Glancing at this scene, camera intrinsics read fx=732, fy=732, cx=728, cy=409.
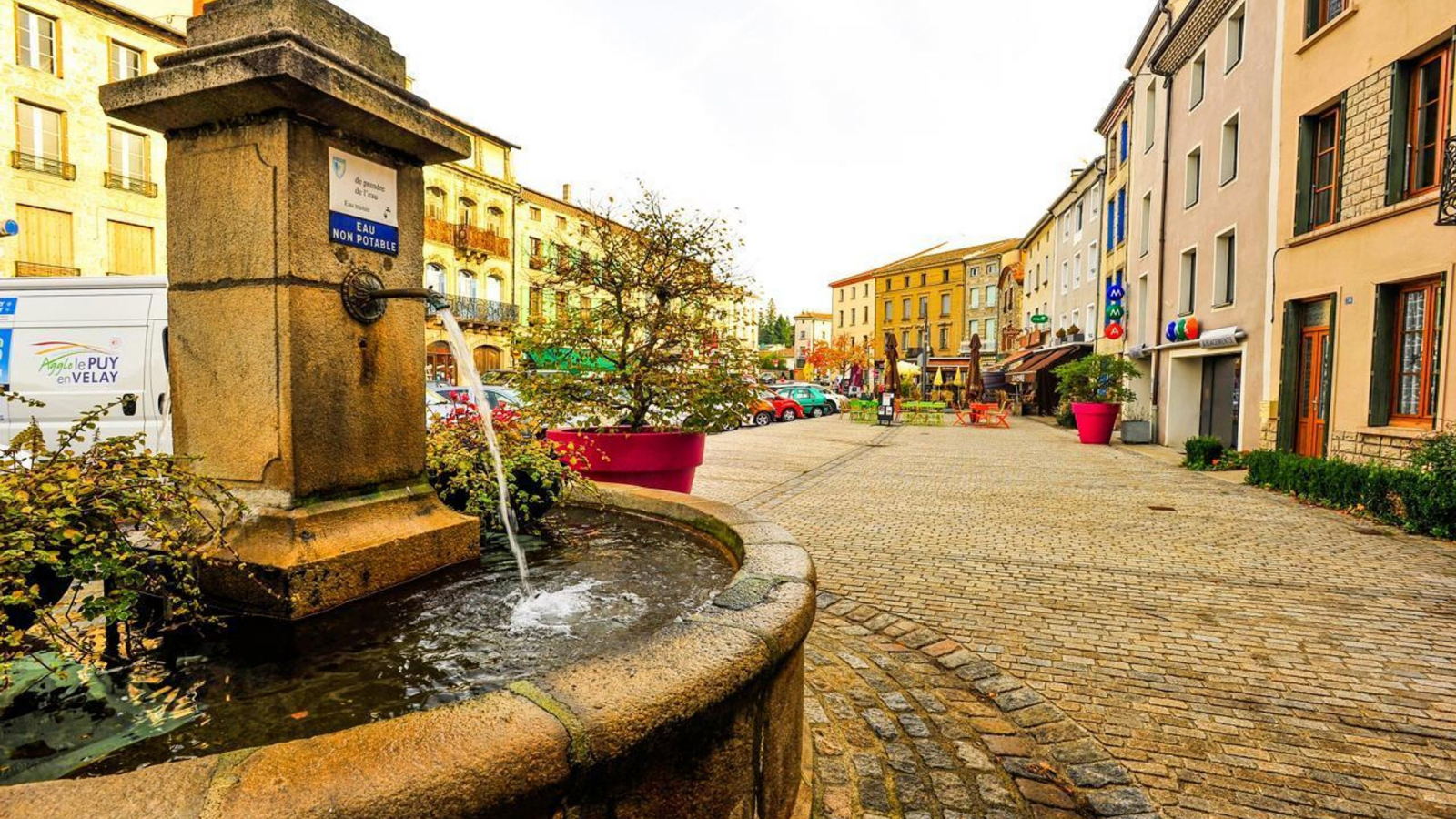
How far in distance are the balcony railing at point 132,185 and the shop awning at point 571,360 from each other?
82.2ft

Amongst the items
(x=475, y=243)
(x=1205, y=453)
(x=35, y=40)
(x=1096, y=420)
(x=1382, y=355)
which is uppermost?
(x=35, y=40)

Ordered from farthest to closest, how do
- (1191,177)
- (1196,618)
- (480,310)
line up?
(480,310), (1191,177), (1196,618)

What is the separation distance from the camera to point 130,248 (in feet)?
78.0

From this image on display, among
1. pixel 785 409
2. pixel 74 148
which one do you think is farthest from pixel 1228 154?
pixel 74 148

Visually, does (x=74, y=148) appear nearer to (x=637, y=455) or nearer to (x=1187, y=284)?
(x=637, y=455)

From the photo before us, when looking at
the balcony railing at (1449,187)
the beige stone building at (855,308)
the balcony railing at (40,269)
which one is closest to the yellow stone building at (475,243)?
the balcony railing at (40,269)

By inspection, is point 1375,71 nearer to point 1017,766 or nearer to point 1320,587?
point 1320,587

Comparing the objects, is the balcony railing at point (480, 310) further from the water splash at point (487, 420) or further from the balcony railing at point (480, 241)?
the water splash at point (487, 420)

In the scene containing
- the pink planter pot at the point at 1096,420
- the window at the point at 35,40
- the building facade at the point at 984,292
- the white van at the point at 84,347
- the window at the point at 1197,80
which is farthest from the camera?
the building facade at the point at 984,292

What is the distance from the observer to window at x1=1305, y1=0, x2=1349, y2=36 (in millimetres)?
11594

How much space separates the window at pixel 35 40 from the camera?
21.6m

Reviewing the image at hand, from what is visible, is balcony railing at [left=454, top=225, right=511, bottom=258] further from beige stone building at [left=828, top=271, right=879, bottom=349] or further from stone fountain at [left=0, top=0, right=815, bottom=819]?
beige stone building at [left=828, top=271, right=879, bottom=349]

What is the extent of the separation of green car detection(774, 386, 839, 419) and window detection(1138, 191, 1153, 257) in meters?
13.9

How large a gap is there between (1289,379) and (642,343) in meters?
11.4
